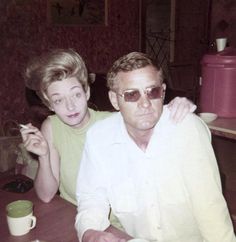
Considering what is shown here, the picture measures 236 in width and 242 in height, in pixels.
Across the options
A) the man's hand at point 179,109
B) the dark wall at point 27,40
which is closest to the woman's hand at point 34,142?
the man's hand at point 179,109

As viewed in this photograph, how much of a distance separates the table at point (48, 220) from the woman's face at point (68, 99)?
411 mm

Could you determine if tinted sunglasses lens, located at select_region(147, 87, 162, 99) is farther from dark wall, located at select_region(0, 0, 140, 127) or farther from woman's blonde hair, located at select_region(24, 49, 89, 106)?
dark wall, located at select_region(0, 0, 140, 127)

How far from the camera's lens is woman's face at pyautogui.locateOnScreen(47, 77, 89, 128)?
1.78 metres

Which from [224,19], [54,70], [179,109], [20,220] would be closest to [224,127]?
[179,109]

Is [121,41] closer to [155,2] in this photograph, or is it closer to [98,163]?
[155,2]

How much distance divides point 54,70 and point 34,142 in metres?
0.37

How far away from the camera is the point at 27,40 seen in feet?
17.3

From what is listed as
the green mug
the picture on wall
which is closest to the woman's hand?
the green mug

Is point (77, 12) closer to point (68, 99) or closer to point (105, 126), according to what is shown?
point (68, 99)

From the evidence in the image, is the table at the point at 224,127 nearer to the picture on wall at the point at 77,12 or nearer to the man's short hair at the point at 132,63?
the man's short hair at the point at 132,63

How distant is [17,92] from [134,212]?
164 inches

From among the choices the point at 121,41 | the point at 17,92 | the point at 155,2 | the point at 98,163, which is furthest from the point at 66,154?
the point at 155,2

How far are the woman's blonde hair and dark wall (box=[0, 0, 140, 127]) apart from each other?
3.51m

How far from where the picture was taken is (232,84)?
297 centimetres
